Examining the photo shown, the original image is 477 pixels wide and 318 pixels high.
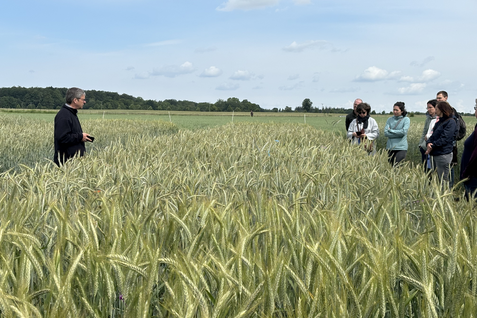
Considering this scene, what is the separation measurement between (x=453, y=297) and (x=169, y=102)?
9027cm

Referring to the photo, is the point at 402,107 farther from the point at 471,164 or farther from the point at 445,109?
the point at 471,164

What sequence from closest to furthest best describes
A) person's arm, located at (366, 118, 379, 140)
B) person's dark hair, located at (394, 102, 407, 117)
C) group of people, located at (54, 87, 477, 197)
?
group of people, located at (54, 87, 477, 197) < person's arm, located at (366, 118, 379, 140) < person's dark hair, located at (394, 102, 407, 117)

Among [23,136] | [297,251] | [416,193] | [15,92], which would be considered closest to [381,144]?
[23,136]

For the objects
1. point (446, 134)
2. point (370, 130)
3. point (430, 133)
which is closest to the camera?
point (446, 134)

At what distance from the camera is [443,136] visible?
6.92m

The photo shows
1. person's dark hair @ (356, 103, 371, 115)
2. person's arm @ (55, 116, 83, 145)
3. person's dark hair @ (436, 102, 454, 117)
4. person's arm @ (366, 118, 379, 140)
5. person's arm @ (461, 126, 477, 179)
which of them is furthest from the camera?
person's arm @ (366, 118, 379, 140)

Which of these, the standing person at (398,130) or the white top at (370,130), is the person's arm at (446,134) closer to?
the standing person at (398,130)

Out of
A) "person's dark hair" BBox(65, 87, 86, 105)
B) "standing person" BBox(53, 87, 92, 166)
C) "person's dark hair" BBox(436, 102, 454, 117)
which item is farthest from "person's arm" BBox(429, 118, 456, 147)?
"person's dark hair" BBox(65, 87, 86, 105)

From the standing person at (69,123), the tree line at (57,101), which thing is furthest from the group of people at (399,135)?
the tree line at (57,101)

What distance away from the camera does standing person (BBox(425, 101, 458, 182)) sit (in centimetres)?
684

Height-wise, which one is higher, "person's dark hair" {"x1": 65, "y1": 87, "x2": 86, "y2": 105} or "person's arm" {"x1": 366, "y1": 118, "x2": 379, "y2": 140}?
"person's dark hair" {"x1": 65, "y1": 87, "x2": 86, "y2": 105}

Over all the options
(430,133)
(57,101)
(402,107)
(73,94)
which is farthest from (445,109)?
(57,101)

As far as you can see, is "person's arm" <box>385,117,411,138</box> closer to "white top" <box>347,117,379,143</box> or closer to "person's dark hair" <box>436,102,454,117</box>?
"white top" <box>347,117,379,143</box>

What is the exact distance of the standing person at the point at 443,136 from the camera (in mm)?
6840
